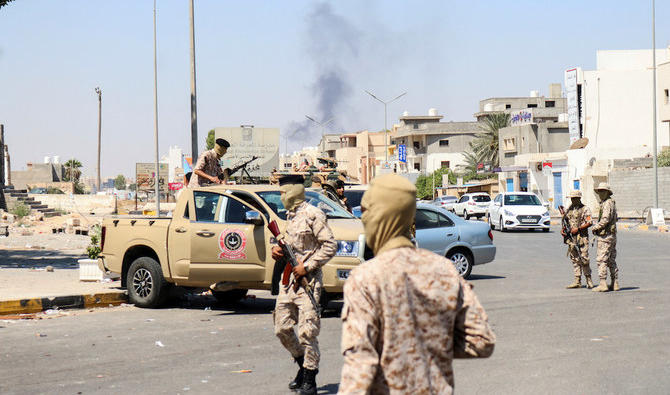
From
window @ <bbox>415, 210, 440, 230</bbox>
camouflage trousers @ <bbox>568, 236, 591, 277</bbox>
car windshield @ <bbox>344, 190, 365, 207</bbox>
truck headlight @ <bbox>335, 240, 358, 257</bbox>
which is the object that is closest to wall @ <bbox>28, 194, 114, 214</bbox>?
car windshield @ <bbox>344, 190, 365, 207</bbox>

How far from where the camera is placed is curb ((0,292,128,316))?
12.5m

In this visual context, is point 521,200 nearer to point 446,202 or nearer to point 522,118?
point 446,202

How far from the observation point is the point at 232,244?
12.2 meters

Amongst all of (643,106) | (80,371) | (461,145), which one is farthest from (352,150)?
(80,371)

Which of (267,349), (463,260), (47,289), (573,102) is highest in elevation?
(573,102)

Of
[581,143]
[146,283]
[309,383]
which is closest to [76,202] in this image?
[581,143]

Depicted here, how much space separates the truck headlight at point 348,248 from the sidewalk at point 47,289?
13.4 feet

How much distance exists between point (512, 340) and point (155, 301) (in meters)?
5.63

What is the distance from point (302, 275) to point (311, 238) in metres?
0.36

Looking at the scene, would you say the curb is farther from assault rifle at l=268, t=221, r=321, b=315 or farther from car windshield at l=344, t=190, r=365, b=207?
car windshield at l=344, t=190, r=365, b=207

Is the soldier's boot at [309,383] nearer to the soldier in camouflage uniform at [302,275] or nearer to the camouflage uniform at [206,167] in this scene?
the soldier in camouflage uniform at [302,275]

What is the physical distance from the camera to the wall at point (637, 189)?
48.3 m

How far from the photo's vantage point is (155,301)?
1296 centimetres

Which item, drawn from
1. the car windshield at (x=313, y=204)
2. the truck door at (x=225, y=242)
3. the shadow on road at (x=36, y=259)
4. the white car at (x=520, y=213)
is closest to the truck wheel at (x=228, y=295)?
the truck door at (x=225, y=242)
